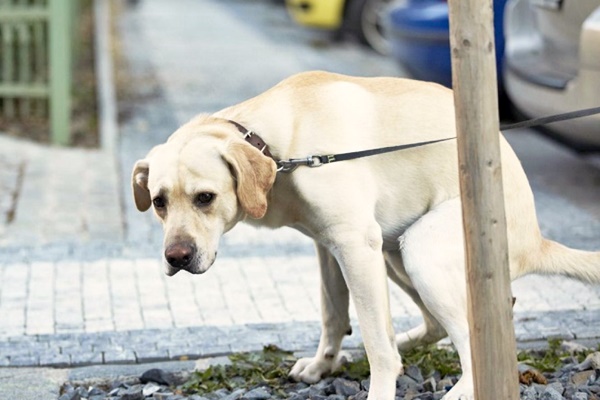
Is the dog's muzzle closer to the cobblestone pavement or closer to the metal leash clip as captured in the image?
the metal leash clip

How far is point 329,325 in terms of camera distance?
13.9 ft

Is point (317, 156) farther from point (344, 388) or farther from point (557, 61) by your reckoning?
point (557, 61)

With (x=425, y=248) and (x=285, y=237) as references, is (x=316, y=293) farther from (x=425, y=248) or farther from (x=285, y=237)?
(x=425, y=248)

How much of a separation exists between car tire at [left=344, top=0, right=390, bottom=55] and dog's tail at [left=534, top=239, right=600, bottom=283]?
9.99 meters

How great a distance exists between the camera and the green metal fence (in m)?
9.05

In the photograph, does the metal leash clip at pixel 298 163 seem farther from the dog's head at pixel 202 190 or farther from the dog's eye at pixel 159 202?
the dog's eye at pixel 159 202

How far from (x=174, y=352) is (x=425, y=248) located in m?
1.32

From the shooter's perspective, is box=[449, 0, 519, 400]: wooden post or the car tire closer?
box=[449, 0, 519, 400]: wooden post

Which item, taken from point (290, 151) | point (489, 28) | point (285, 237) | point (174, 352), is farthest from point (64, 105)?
point (489, 28)

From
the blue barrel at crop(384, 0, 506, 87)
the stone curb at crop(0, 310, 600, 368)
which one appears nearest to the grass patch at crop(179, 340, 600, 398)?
the stone curb at crop(0, 310, 600, 368)

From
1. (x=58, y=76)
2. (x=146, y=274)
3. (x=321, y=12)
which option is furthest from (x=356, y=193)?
(x=321, y=12)

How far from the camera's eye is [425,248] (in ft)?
12.2

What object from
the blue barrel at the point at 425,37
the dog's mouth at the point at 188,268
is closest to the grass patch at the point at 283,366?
the dog's mouth at the point at 188,268

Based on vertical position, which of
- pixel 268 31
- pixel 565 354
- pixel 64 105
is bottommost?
pixel 268 31
